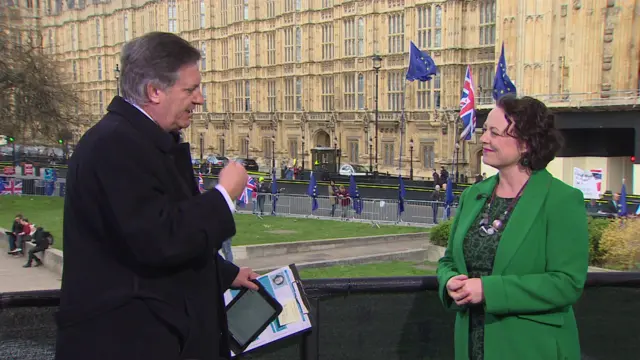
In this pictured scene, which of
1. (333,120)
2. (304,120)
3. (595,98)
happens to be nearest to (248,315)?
(595,98)

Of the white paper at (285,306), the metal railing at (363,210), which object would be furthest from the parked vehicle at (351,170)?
the white paper at (285,306)

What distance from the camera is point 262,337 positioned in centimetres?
284

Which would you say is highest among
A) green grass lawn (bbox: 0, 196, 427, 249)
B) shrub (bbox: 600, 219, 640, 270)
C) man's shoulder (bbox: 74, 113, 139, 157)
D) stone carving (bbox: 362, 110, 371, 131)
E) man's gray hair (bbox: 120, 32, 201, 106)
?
stone carving (bbox: 362, 110, 371, 131)

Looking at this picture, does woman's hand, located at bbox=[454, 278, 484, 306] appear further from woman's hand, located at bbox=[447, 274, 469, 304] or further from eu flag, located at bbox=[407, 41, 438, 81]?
eu flag, located at bbox=[407, 41, 438, 81]

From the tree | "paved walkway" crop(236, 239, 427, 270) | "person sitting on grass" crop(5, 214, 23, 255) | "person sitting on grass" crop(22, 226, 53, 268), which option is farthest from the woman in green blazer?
the tree

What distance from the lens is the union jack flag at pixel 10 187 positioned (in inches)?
1113

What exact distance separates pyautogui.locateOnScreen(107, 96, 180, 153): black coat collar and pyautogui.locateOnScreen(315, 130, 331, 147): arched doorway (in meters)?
45.0

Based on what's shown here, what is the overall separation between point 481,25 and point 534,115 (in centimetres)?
3695

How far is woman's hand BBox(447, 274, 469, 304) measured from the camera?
2539 mm

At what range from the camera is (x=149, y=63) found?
2078mm

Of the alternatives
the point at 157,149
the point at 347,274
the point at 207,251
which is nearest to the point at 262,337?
the point at 207,251

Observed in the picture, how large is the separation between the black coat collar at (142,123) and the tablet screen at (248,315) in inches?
34.2

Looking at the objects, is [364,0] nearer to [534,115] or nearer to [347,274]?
[347,274]

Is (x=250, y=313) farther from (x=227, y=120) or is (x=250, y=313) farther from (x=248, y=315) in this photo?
(x=227, y=120)
